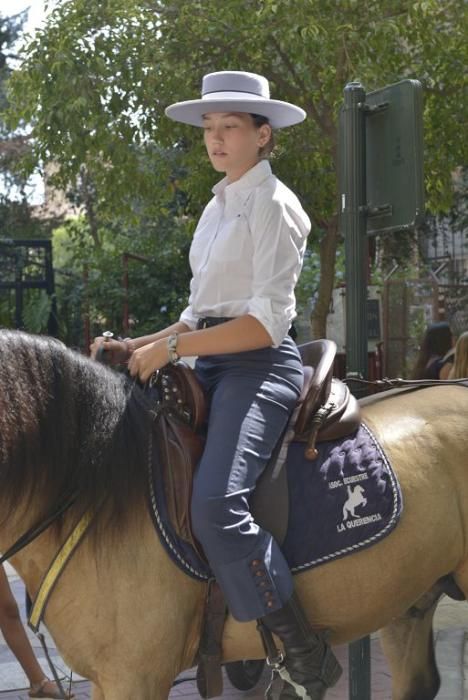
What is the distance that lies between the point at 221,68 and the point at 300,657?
749 cm

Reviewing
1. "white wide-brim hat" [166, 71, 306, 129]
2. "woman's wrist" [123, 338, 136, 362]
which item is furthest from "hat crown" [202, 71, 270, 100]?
"woman's wrist" [123, 338, 136, 362]

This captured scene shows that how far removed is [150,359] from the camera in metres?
3.30

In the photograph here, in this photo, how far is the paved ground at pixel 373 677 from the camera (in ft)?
17.8

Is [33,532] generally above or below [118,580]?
above

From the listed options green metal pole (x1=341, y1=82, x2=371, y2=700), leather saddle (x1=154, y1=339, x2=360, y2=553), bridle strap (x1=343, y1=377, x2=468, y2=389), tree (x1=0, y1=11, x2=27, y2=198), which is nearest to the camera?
leather saddle (x1=154, y1=339, x2=360, y2=553)

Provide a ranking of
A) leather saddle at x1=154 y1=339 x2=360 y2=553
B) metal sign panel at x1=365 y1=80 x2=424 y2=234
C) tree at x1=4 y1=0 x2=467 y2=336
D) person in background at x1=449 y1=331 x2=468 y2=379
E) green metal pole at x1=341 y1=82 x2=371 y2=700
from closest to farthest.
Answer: leather saddle at x1=154 y1=339 x2=360 y2=553 → metal sign panel at x1=365 y1=80 x2=424 y2=234 → green metal pole at x1=341 y1=82 x2=371 y2=700 → person in background at x1=449 y1=331 x2=468 y2=379 → tree at x1=4 y1=0 x2=467 y2=336

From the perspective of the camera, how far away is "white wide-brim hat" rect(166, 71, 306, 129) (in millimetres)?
3436

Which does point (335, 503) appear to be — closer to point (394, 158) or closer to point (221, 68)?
point (394, 158)

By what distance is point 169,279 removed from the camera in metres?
16.9

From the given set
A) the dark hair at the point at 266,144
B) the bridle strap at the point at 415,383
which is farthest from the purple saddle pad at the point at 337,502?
the dark hair at the point at 266,144

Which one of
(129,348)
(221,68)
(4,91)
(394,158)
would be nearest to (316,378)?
(129,348)

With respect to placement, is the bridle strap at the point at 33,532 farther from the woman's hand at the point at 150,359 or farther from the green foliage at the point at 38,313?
the green foliage at the point at 38,313

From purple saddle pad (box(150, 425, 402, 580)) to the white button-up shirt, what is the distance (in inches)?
18.0

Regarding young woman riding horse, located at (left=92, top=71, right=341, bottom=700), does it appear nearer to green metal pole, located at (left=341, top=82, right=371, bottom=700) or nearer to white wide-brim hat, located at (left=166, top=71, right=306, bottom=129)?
white wide-brim hat, located at (left=166, top=71, right=306, bottom=129)
